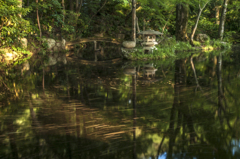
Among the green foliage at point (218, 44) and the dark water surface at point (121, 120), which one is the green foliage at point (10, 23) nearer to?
the dark water surface at point (121, 120)

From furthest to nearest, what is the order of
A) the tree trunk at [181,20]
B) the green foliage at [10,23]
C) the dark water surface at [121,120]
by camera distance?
the tree trunk at [181,20] < the green foliage at [10,23] < the dark water surface at [121,120]

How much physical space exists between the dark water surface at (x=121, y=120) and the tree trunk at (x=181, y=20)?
621 inches

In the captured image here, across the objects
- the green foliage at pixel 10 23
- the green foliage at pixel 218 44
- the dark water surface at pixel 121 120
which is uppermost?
the green foliage at pixel 10 23

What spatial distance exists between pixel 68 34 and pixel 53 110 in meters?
18.1

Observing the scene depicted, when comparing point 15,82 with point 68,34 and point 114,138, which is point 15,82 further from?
point 68,34

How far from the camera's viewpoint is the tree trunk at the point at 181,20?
2100 centimetres

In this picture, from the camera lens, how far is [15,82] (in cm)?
702

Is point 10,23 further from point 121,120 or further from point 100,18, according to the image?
point 100,18

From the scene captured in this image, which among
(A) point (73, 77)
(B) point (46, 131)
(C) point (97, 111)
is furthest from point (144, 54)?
(B) point (46, 131)

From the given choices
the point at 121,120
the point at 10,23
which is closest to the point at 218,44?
the point at 10,23

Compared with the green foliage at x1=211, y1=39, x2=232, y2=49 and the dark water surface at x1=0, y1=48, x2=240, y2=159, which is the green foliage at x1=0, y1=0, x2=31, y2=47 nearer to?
the dark water surface at x1=0, y1=48, x2=240, y2=159

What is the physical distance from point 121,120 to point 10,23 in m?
11.5

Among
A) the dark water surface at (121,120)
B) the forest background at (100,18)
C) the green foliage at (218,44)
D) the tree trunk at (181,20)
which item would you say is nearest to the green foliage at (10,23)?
the forest background at (100,18)

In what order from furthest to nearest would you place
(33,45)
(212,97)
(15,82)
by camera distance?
(33,45)
(15,82)
(212,97)
